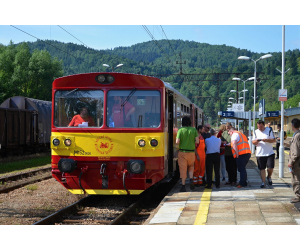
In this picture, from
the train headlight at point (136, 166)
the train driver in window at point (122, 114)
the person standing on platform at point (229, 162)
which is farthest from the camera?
the person standing on platform at point (229, 162)

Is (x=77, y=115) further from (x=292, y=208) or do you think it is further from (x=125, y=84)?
(x=292, y=208)

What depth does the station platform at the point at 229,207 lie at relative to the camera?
23.5 feet

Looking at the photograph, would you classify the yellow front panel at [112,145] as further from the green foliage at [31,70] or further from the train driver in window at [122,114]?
the green foliage at [31,70]

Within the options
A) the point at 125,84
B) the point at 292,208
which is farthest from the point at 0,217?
the point at 292,208

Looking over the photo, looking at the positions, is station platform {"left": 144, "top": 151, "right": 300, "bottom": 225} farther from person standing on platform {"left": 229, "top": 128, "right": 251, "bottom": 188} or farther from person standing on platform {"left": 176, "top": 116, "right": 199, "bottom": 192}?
person standing on platform {"left": 176, "top": 116, "right": 199, "bottom": 192}

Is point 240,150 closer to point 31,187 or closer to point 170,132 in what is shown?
point 170,132

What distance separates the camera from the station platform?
716 cm

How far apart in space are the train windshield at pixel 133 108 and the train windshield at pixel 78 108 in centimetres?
25

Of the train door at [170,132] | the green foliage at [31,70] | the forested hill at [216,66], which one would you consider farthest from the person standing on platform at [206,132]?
the forested hill at [216,66]

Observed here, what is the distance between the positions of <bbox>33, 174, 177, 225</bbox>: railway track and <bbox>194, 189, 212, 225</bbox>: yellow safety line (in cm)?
115

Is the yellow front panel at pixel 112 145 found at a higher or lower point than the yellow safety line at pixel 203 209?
higher

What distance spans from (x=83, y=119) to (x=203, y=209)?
3306 millimetres

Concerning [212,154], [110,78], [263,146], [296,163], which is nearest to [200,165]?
[212,154]

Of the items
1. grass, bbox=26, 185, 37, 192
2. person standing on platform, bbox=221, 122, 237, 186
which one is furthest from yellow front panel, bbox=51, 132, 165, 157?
grass, bbox=26, 185, 37, 192
